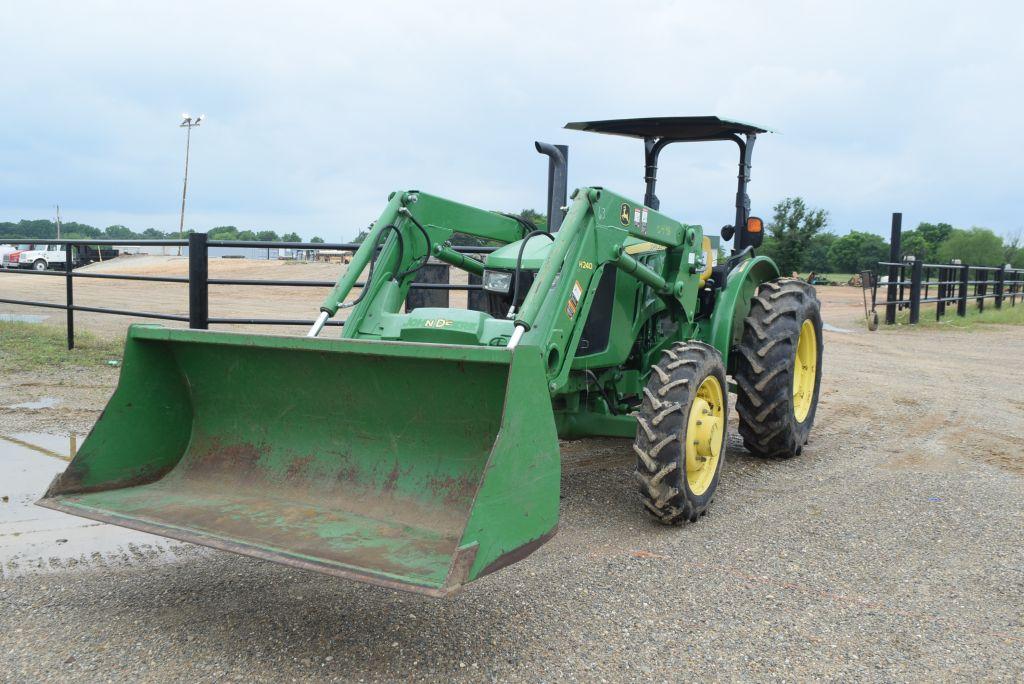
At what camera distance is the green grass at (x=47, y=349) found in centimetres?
913

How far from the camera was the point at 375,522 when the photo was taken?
3.49m

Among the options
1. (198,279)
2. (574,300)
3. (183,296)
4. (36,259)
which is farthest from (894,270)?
(36,259)

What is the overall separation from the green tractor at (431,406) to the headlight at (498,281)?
18 millimetres

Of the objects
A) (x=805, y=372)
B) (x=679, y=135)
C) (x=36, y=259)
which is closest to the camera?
(x=679, y=135)

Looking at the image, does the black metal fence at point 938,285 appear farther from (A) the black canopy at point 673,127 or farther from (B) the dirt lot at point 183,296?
(A) the black canopy at point 673,127

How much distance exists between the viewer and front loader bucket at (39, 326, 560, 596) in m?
3.08

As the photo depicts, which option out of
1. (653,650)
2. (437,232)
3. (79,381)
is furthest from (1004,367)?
(79,381)

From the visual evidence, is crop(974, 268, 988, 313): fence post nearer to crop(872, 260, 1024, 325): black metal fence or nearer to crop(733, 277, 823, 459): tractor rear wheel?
crop(872, 260, 1024, 325): black metal fence

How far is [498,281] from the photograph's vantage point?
483cm

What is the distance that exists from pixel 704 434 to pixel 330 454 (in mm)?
1861

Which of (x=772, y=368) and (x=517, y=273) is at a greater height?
(x=517, y=273)

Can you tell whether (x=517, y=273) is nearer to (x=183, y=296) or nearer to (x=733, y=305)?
(x=733, y=305)

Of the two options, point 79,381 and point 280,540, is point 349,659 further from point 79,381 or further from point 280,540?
point 79,381

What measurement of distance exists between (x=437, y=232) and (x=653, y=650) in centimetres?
272
